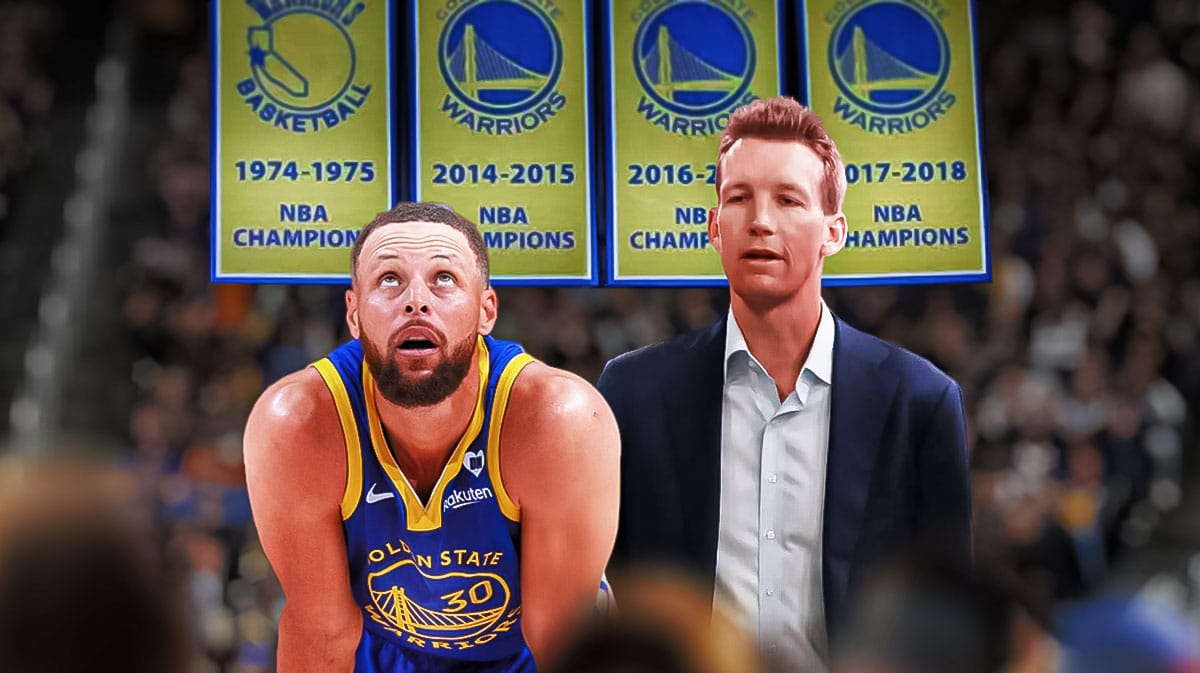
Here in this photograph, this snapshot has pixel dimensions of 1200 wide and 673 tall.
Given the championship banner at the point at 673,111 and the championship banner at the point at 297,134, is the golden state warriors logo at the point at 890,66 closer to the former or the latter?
the championship banner at the point at 673,111

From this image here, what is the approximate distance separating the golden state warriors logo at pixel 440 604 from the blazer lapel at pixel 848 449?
102 cm

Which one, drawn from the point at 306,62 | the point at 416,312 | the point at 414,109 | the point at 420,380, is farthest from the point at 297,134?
the point at 420,380

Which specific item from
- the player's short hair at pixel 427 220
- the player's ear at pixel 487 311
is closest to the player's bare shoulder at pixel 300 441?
the player's short hair at pixel 427 220

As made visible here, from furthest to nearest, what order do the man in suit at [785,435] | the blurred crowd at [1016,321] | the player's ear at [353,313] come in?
the blurred crowd at [1016,321]
the man in suit at [785,435]
the player's ear at [353,313]

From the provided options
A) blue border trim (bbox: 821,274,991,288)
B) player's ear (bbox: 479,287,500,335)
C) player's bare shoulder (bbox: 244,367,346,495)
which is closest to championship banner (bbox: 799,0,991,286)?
blue border trim (bbox: 821,274,991,288)

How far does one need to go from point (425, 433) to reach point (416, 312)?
373mm

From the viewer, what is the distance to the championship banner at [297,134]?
15.0 ft

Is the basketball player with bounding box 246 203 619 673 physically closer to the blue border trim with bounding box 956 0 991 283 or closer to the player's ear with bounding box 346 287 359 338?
the player's ear with bounding box 346 287 359 338

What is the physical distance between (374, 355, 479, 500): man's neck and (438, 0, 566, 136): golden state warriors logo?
102cm

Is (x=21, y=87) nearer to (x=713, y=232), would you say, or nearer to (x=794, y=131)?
(x=713, y=232)

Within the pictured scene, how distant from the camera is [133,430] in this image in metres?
6.69

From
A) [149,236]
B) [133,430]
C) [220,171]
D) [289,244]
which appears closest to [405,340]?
[289,244]

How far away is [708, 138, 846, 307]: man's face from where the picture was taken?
4.36 metres

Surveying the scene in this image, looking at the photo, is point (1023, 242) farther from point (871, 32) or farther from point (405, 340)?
point (405, 340)
